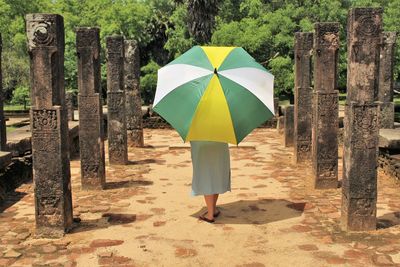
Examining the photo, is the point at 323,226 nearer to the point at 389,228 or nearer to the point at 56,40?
the point at 389,228

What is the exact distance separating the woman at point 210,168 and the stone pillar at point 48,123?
1.60 metres

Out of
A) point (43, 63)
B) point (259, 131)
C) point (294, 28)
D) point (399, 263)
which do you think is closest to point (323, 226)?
point (399, 263)

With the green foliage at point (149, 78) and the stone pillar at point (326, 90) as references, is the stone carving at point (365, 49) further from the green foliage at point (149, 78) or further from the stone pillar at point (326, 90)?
the green foliage at point (149, 78)

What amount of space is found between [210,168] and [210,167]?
0.01 meters

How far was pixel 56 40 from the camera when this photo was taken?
538cm

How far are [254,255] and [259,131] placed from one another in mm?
11680

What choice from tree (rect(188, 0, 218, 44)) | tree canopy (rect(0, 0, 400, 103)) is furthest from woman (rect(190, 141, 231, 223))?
tree (rect(188, 0, 218, 44))

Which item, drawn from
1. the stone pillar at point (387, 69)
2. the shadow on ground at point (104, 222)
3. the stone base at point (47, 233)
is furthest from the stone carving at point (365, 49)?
the stone pillar at point (387, 69)

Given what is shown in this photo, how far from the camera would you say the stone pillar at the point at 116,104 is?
10.1 meters

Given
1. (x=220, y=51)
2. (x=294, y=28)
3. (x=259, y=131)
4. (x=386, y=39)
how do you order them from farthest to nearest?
(x=294, y=28), (x=259, y=131), (x=386, y=39), (x=220, y=51)

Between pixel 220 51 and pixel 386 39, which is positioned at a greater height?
pixel 386 39

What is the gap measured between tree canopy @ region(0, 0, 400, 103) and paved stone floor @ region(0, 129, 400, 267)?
467 inches

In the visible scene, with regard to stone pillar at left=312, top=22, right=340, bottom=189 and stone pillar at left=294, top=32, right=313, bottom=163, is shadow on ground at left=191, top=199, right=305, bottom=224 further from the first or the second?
stone pillar at left=294, top=32, right=313, bottom=163

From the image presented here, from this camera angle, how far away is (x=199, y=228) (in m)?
5.74
